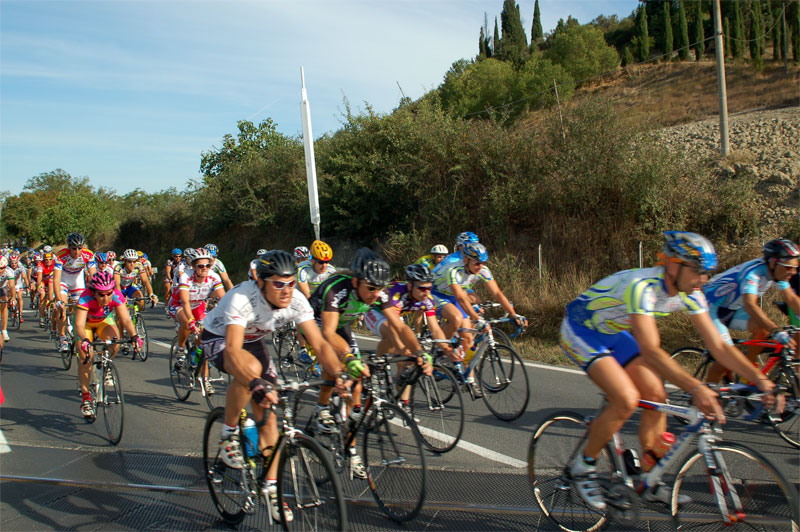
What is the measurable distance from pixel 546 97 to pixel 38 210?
226 feet

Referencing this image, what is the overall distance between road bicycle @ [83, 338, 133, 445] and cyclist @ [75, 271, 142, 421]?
7 cm

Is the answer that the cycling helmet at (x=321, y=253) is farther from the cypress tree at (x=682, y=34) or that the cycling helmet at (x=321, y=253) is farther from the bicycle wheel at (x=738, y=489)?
the cypress tree at (x=682, y=34)

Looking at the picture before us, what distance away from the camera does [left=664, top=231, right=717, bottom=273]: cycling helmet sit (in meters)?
3.38

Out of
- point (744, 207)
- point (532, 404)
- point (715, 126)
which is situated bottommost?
point (532, 404)

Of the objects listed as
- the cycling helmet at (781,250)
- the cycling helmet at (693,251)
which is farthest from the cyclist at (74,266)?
the cycling helmet at (781,250)

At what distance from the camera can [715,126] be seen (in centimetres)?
1862

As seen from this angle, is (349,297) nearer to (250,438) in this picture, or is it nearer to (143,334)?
(250,438)

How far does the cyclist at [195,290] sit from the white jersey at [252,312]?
3.49 meters

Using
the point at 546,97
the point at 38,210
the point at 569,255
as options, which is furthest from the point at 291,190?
the point at 38,210

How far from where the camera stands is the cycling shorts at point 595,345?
3805 mm

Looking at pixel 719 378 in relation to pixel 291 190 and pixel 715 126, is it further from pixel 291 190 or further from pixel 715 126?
pixel 291 190

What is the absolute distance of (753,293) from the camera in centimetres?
527

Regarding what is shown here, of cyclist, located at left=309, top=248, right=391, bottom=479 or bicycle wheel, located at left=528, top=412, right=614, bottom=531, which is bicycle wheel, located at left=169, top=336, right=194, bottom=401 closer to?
cyclist, located at left=309, top=248, right=391, bottom=479

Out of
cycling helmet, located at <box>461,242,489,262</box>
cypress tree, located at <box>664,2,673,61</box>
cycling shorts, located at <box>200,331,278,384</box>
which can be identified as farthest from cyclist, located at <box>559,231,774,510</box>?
cypress tree, located at <box>664,2,673,61</box>
